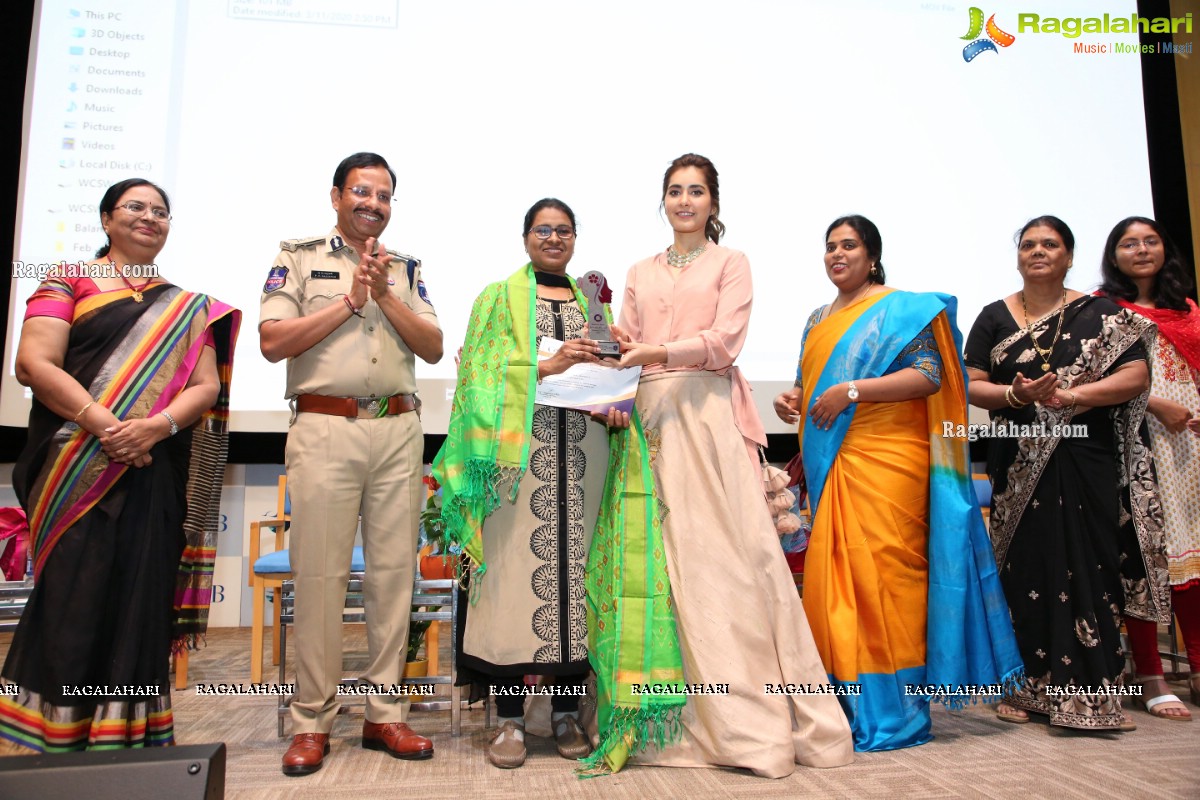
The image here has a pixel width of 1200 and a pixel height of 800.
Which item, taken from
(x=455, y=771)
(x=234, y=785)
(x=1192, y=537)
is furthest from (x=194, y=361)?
(x=1192, y=537)

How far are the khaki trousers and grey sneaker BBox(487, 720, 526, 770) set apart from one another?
0.31m

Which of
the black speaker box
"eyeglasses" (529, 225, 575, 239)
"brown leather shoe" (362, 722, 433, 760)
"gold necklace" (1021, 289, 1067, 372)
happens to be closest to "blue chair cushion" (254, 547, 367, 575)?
"brown leather shoe" (362, 722, 433, 760)

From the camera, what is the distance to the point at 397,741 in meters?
2.29

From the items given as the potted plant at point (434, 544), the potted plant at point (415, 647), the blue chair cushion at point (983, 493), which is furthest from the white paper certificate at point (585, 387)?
the blue chair cushion at point (983, 493)

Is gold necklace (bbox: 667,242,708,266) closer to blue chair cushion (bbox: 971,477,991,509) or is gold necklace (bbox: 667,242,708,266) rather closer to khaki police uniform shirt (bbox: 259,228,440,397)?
khaki police uniform shirt (bbox: 259,228,440,397)

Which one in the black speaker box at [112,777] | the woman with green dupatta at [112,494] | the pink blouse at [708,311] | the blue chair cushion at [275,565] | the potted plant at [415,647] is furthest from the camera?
the blue chair cushion at [275,565]

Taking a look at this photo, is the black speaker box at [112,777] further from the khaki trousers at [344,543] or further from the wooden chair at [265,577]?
the wooden chair at [265,577]

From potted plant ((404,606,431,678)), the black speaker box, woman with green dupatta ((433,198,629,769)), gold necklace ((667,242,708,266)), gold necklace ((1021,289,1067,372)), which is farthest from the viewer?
potted plant ((404,606,431,678))

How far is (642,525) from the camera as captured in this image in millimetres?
2330

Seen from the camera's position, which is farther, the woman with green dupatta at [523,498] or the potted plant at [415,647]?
the potted plant at [415,647]

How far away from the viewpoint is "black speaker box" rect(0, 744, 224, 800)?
118cm

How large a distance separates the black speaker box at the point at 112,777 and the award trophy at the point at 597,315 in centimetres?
134

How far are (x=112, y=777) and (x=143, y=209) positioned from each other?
1.57 meters

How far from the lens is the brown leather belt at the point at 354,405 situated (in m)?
2.29
